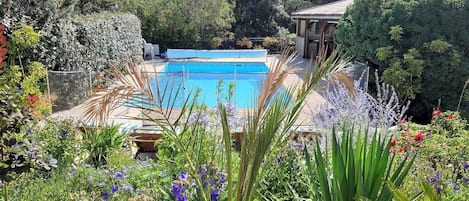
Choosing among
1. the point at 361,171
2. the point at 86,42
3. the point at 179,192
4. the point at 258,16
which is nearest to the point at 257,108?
the point at 361,171

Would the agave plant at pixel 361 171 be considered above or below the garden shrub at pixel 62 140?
above

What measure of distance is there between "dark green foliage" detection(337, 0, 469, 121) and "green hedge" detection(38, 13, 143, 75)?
651cm

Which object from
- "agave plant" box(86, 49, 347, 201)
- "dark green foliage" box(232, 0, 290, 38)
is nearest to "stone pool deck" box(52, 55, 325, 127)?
"agave plant" box(86, 49, 347, 201)

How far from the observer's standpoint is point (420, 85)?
9.73m

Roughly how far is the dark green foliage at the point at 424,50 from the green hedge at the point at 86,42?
21.4 feet

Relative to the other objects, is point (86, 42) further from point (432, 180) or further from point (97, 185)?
point (432, 180)

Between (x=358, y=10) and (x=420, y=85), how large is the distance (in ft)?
10.3

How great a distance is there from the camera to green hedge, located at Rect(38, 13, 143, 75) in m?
8.77

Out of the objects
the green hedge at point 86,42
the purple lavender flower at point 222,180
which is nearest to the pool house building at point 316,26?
the green hedge at point 86,42

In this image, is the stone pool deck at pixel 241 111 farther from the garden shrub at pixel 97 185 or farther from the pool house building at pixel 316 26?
the pool house building at pixel 316 26

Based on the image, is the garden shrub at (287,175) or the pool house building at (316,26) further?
the pool house building at (316,26)

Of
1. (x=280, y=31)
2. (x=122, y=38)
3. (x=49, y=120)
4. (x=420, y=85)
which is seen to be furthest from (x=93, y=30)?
(x=280, y=31)

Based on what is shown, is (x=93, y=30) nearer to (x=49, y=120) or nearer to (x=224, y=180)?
(x=49, y=120)

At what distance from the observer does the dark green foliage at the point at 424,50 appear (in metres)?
9.59
